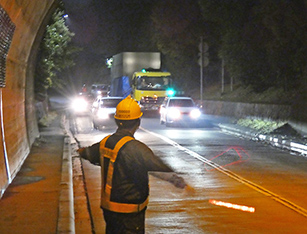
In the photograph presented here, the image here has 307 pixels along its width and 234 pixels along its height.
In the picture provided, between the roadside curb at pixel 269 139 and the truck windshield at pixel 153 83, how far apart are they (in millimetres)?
10565

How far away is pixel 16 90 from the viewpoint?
573 inches

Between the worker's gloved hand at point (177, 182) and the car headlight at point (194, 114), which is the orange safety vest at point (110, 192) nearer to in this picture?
the worker's gloved hand at point (177, 182)

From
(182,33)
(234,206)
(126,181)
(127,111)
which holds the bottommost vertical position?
(234,206)

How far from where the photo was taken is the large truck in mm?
37000

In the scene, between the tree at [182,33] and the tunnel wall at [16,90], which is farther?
the tree at [182,33]

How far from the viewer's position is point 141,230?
5.10m

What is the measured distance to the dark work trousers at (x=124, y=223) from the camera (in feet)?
16.3

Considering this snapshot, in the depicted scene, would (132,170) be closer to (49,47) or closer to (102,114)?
(49,47)

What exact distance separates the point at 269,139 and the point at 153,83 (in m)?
18.0

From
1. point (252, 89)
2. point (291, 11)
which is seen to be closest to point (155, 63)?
point (252, 89)

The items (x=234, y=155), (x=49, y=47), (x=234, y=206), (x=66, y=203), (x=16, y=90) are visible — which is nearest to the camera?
(x=66, y=203)

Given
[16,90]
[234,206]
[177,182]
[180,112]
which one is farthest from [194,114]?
[177,182]

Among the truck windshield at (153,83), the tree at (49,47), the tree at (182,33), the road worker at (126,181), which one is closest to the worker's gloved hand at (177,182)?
the road worker at (126,181)

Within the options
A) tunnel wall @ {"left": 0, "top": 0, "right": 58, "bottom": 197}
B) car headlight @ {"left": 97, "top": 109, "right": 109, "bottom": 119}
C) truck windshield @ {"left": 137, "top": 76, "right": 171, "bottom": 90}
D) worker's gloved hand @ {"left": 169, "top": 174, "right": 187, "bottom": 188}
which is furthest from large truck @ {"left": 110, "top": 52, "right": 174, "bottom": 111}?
worker's gloved hand @ {"left": 169, "top": 174, "right": 187, "bottom": 188}
